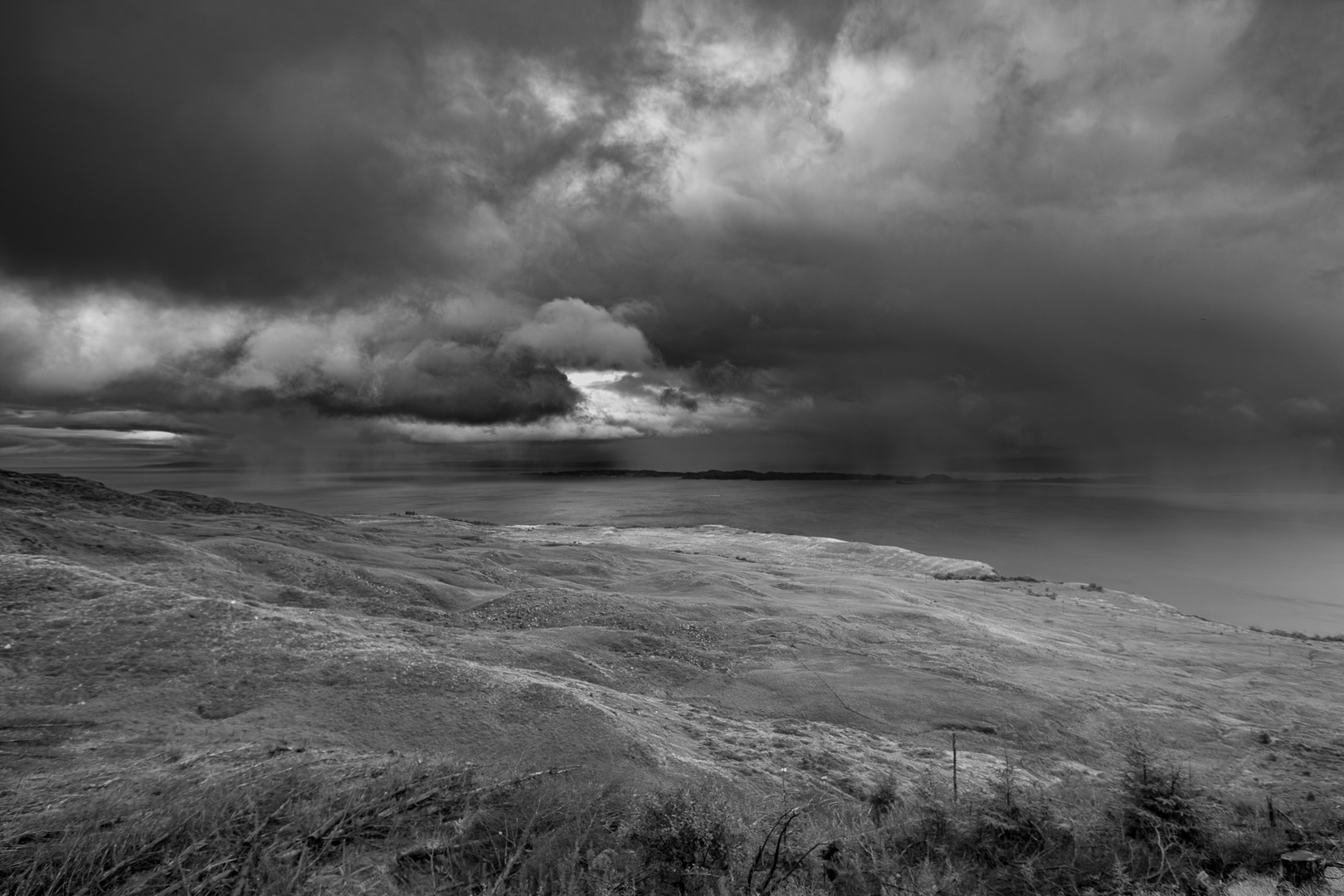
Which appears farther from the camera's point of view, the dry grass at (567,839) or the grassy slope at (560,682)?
the grassy slope at (560,682)

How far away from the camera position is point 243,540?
66.4 ft

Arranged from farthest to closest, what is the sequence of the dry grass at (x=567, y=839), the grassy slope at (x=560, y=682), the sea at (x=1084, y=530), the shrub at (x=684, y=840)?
1. the sea at (x=1084, y=530)
2. the grassy slope at (x=560, y=682)
3. the shrub at (x=684, y=840)
4. the dry grass at (x=567, y=839)

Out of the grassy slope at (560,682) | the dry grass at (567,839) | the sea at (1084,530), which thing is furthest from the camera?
the sea at (1084,530)

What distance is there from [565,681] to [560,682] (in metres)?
0.23

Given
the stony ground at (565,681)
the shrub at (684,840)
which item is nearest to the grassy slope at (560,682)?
the stony ground at (565,681)

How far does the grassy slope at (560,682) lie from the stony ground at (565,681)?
0.06 m

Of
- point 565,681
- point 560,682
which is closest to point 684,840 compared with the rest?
point 560,682

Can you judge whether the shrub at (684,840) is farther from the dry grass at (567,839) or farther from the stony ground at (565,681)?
the stony ground at (565,681)

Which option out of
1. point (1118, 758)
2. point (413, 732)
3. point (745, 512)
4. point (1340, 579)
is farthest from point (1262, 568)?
point (413, 732)

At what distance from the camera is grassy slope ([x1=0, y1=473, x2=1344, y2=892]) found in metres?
7.69

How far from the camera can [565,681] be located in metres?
10.9

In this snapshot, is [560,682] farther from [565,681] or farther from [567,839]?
[567,839]

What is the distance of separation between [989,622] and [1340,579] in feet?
278

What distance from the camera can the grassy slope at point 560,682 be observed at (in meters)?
7.69
